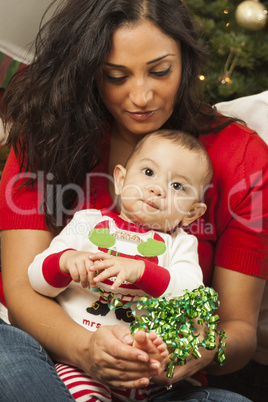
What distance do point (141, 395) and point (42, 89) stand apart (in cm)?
87

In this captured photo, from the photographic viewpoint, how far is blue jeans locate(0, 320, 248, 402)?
1096mm

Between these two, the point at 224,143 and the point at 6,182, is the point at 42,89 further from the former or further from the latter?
the point at 224,143

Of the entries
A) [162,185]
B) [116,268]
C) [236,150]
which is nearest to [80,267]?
[116,268]

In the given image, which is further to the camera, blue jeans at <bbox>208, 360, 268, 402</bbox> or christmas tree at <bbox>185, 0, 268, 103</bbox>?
christmas tree at <bbox>185, 0, 268, 103</bbox>

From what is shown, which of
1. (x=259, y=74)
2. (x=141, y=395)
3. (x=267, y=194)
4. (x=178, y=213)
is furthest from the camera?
(x=259, y=74)

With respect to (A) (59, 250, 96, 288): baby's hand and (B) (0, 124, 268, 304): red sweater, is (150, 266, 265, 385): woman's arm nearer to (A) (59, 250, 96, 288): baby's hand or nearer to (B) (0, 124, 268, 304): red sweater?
(B) (0, 124, 268, 304): red sweater

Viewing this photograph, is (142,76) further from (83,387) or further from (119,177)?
(83,387)

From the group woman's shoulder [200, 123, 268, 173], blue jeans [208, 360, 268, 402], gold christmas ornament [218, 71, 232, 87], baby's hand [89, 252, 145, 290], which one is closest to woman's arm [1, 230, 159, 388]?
baby's hand [89, 252, 145, 290]

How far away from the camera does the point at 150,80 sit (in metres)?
1.40

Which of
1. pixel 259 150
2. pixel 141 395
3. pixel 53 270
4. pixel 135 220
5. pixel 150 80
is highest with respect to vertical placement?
pixel 150 80

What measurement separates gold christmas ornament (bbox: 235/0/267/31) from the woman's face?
0.69 m

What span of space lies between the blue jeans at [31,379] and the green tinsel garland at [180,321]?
0.49ft

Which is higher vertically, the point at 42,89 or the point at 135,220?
the point at 42,89

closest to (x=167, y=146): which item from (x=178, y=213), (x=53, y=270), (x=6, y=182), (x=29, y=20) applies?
(x=178, y=213)
